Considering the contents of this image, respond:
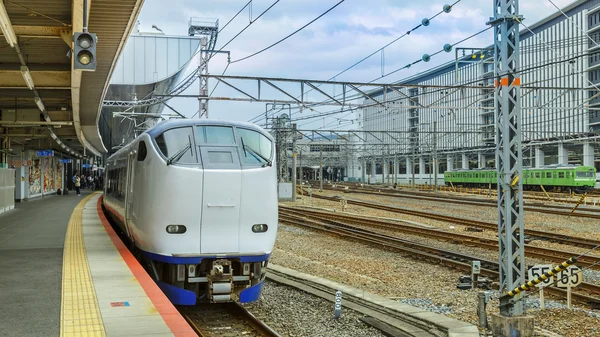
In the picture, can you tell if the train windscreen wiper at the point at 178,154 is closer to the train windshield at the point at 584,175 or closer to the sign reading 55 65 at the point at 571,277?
the sign reading 55 65 at the point at 571,277

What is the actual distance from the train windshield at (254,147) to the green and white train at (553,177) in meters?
40.3

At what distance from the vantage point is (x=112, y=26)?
11812 millimetres

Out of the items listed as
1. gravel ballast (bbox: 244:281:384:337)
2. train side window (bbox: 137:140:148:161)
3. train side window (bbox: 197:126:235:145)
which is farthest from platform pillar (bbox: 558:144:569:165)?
train side window (bbox: 137:140:148:161)

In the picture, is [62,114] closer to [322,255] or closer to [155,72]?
[155,72]

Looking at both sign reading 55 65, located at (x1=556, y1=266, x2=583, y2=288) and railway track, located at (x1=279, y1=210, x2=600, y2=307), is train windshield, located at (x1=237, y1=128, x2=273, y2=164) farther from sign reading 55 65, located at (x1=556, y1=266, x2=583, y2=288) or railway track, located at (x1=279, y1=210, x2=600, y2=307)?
railway track, located at (x1=279, y1=210, x2=600, y2=307)

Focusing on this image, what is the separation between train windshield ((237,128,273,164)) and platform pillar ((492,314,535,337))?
4.06 meters

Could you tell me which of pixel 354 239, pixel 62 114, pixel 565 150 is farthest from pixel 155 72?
pixel 565 150

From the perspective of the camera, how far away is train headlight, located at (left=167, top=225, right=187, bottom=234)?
8375 millimetres

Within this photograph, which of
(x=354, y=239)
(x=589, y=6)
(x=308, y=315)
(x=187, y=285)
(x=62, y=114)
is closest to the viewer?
(x=187, y=285)

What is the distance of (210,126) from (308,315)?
3.31 metres

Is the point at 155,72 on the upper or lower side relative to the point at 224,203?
upper

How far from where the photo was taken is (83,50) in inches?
375

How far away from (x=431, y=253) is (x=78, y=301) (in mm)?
10307

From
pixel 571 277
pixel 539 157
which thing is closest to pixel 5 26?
pixel 571 277
